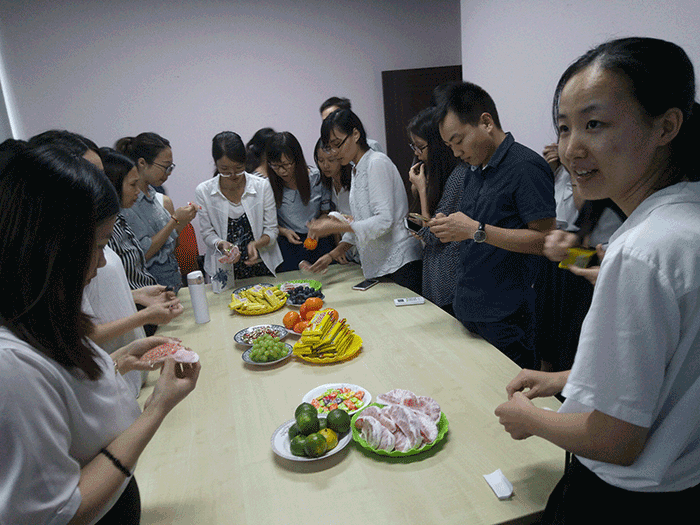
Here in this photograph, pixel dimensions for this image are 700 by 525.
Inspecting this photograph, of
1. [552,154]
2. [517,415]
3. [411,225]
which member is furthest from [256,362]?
[552,154]

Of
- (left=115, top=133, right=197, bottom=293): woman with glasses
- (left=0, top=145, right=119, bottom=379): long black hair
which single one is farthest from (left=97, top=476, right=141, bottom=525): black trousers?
(left=115, top=133, right=197, bottom=293): woman with glasses

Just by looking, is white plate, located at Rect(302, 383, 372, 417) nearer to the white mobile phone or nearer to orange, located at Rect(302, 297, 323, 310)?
orange, located at Rect(302, 297, 323, 310)

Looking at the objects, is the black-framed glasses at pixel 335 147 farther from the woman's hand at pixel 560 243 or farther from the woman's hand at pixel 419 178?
the woman's hand at pixel 560 243

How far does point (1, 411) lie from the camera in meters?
0.71

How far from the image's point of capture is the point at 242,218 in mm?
3182

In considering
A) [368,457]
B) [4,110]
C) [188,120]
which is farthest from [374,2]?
[368,457]

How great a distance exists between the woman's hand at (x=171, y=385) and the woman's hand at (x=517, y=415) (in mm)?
719

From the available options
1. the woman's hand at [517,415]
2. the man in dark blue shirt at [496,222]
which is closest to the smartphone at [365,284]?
the man in dark blue shirt at [496,222]

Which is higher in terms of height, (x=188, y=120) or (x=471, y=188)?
(x=188, y=120)

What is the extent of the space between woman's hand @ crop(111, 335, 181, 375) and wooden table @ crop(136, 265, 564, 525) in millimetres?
235

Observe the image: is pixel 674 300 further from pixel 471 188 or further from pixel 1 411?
pixel 471 188

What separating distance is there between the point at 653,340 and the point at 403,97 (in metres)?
5.02

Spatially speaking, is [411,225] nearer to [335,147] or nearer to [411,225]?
[411,225]

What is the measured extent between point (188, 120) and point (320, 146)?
99.6 inches
